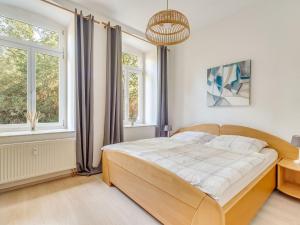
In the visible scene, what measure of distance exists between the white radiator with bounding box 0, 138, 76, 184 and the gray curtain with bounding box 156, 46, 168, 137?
201 cm

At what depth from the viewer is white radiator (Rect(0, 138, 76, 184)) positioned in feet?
7.68

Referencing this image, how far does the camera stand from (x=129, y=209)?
201 cm

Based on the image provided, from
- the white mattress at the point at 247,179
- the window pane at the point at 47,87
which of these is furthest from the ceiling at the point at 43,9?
the white mattress at the point at 247,179

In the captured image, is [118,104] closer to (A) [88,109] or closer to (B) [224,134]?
(A) [88,109]

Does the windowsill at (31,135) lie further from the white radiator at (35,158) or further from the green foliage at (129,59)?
the green foliage at (129,59)

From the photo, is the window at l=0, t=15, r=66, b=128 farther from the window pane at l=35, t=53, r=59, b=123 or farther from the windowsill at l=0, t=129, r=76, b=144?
the windowsill at l=0, t=129, r=76, b=144

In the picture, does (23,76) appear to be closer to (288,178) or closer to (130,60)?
(130,60)

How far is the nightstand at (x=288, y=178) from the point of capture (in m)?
2.26

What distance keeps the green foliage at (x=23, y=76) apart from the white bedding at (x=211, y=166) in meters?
1.56

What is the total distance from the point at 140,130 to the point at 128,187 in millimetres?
1858

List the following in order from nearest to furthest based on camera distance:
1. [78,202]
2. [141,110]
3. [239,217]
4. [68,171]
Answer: [239,217], [78,202], [68,171], [141,110]

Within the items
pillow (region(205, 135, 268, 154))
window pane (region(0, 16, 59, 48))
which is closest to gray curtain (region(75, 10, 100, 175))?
window pane (region(0, 16, 59, 48))

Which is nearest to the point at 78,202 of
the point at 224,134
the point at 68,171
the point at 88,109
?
the point at 68,171

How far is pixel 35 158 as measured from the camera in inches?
101
